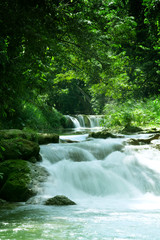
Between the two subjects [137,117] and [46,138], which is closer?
[46,138]

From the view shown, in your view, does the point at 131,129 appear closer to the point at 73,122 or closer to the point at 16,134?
the point at 16,134

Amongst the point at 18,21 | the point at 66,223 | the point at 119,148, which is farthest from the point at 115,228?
the point at 119,148

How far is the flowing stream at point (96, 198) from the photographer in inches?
123

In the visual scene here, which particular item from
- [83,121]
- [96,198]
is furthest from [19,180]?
[83,121]

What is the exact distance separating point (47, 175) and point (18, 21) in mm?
3862

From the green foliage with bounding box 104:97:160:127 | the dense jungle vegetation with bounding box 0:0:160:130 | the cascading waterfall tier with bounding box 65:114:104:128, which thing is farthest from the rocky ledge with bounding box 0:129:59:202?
the cascading waterfall tier with bounding box 65:114:104:128

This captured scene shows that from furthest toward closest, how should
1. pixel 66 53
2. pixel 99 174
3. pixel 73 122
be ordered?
pixel 73 122
pixel 66 53
pixel 99 174

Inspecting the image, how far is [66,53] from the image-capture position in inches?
→ 335

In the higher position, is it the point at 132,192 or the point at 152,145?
the point at 152,145

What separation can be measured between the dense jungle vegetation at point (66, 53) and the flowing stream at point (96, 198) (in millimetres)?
1744

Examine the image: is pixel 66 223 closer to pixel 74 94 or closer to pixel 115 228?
pixel 115 228

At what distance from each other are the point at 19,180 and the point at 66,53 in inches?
191

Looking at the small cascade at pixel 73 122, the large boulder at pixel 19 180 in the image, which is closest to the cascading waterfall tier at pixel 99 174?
the large boulder at pixel 19 180

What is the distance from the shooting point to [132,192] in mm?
6211
